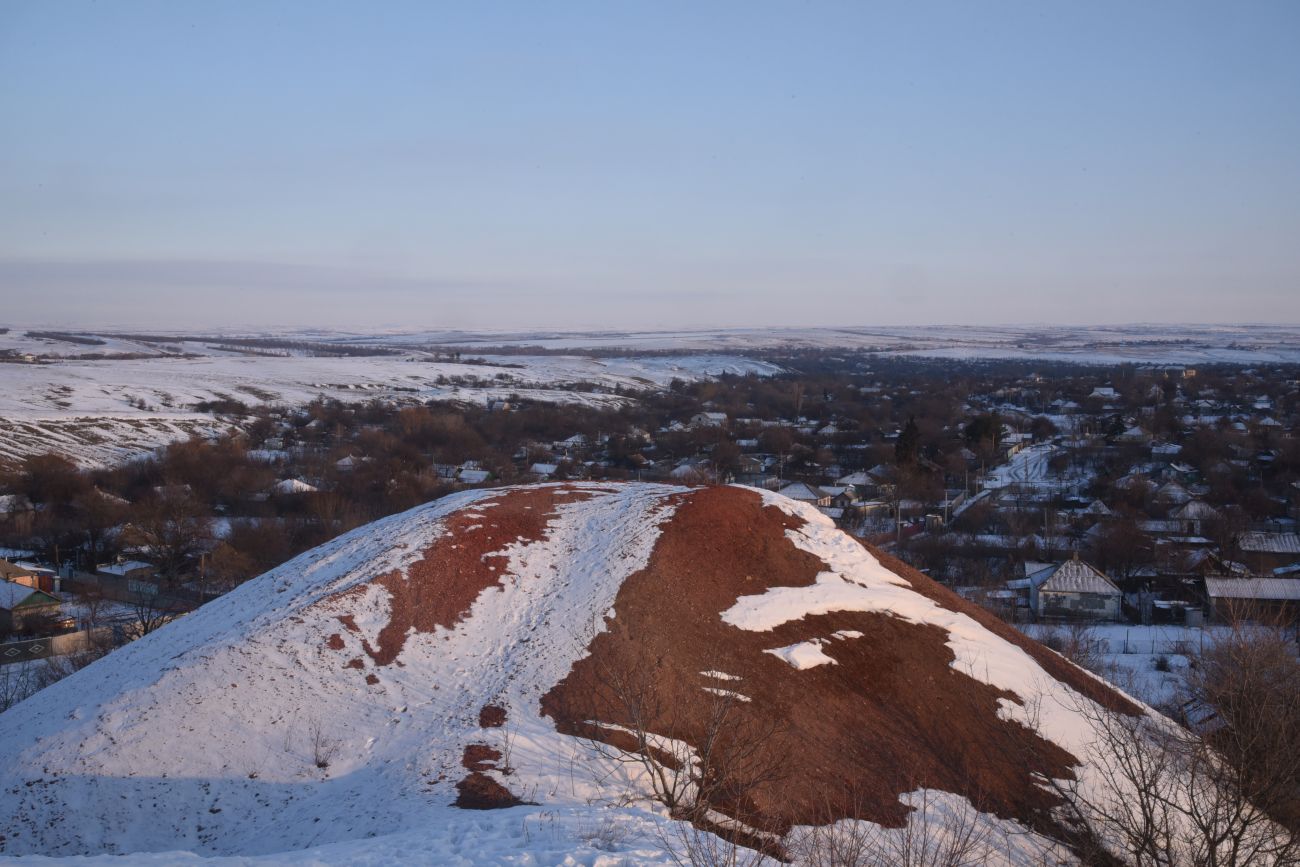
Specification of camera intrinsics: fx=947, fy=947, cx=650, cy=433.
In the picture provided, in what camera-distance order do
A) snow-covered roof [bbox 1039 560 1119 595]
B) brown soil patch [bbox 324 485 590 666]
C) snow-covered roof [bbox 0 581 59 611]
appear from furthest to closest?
snow-covered roof [bbox 1039 560 1119 595]
snow-covered roof [bbox 0 581 59 611]
brown soil patch [bbox 324 485 590 666]

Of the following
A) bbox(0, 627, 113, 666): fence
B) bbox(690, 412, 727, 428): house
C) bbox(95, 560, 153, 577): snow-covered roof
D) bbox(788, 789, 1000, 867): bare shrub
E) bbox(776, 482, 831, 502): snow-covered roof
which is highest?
bbox(788, 789, 1000, 867): bare shrub

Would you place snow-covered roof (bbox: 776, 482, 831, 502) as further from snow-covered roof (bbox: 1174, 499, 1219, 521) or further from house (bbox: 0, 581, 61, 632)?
house (bbox: 0, 581, 61, 632)

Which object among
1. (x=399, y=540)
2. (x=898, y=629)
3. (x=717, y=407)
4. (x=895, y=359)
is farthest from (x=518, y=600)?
(x=895, y=359)

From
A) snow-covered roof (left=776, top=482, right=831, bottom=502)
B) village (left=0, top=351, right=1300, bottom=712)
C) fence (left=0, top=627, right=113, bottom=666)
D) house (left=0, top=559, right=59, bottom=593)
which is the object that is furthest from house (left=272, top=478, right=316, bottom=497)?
snow-covered roof (left=776, top=482, right=831, bottom=502)

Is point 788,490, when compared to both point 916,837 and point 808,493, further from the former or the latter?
point 916,837

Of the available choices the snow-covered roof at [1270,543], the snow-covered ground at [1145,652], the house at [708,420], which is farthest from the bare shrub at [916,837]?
the house at [708,420]

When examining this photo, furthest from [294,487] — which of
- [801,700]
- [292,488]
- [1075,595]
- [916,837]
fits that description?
[916,837]

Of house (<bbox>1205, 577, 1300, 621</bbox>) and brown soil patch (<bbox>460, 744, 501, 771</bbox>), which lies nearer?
brown soil patch (<bbox>460, 744, 501, 771</bbox>)
